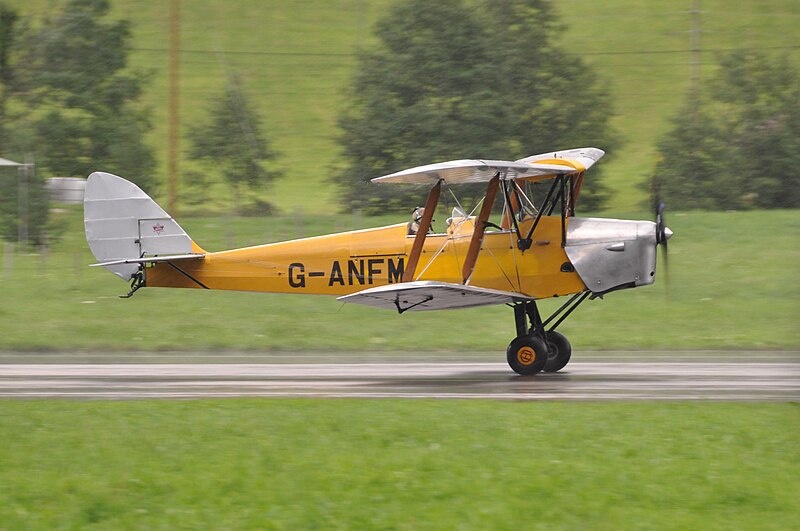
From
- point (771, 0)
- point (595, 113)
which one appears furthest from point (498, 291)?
point (771, 0)

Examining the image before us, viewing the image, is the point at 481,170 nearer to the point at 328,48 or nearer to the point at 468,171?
the point at 468,171

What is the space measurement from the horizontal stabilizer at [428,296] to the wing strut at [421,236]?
66cm

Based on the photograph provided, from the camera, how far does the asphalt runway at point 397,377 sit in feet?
53.0

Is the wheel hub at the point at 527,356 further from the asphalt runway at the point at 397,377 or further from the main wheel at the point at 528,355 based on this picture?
the asphalt runway at the point at 397,377

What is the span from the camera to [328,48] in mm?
84125

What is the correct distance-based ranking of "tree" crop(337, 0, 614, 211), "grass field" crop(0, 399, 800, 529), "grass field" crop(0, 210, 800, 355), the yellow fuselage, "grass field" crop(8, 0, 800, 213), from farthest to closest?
"grass field" crop(8, 0, 800, 213) → "tree" crop(337, 0, 614, 211) → "grass field" crop(0, 210, 800, 355) → the yellow fuselage → "grass field" crop(0, 399, 800, 529)

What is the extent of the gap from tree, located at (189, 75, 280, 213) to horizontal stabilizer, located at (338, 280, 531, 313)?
2834 centimetres

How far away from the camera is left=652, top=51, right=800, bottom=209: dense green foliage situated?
44500mm

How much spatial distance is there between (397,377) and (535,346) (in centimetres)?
233

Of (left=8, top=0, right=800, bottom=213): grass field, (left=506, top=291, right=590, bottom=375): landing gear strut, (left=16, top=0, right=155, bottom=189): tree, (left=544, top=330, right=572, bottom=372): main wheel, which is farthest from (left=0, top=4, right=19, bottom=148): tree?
(left=544, top=330, right=572, bottom=372): main wheel

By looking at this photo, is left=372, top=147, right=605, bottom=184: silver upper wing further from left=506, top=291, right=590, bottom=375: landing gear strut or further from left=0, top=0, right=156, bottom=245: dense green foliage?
left=0, top=0, right=156, bottom=245: dense green foliage

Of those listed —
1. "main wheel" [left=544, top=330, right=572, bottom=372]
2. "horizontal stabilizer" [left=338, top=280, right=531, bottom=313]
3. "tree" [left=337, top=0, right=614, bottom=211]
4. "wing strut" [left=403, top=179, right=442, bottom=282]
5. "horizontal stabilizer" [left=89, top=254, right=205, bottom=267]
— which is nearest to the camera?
"horizontal stabilizer" [left=338, top=280, right=531, bottom=313]

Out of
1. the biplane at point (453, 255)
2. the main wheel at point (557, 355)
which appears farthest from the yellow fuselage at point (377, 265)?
the main wheel at point (557, 355)

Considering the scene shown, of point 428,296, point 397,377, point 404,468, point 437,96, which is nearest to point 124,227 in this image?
point 397,377
